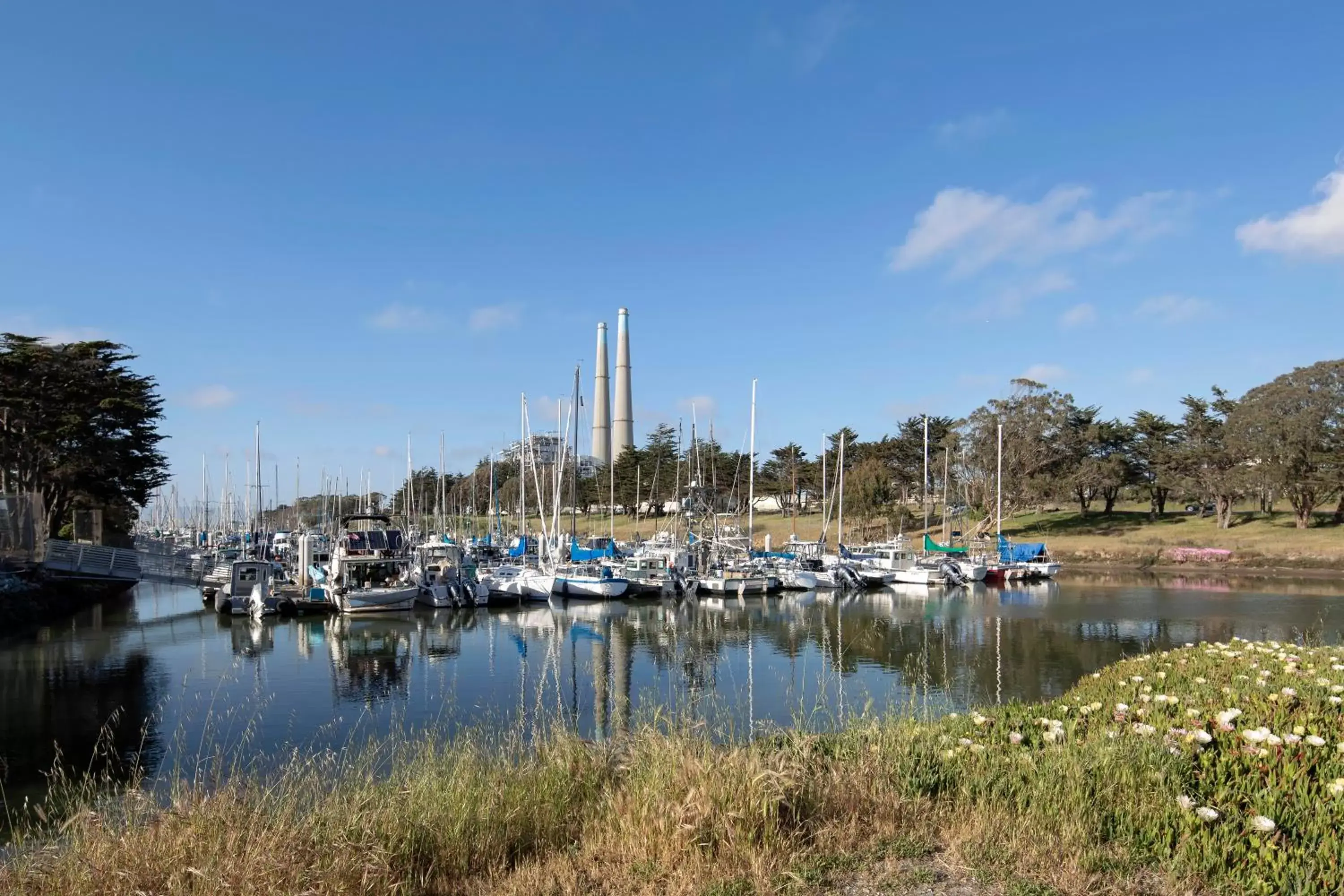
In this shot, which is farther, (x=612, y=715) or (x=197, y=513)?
(x=197, y=513)

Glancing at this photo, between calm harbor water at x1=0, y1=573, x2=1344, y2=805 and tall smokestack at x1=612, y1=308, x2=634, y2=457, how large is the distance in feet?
215

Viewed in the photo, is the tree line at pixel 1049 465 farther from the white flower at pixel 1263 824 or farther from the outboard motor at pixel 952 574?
the white flower at pixel 1263 824

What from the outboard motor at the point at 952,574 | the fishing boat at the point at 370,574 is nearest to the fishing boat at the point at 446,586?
the fishing boat at the point at 370,574

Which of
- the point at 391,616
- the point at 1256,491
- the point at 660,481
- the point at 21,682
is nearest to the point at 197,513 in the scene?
the point at 660,481

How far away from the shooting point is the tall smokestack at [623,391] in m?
111

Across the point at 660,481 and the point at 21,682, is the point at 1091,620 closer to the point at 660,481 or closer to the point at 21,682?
the point at 21,682

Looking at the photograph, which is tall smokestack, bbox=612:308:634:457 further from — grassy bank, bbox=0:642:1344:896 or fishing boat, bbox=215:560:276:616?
grassy bank, bbox=0:642:1344:896

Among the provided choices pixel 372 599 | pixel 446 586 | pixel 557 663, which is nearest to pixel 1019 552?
pixel 446 586

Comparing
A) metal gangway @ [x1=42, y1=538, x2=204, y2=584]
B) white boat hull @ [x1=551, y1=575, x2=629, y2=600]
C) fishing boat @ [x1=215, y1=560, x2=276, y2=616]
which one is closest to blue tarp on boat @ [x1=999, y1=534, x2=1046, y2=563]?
white boat hull @ [x1=551, y1=575, x2=629, y2=600]

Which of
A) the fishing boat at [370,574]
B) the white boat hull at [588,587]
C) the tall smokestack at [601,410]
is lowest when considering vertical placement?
the white boat hull at [588,587]

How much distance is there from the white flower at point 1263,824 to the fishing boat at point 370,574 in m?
38.6

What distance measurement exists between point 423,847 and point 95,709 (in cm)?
1829

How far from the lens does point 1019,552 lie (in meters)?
62.5

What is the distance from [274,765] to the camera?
1522cm
